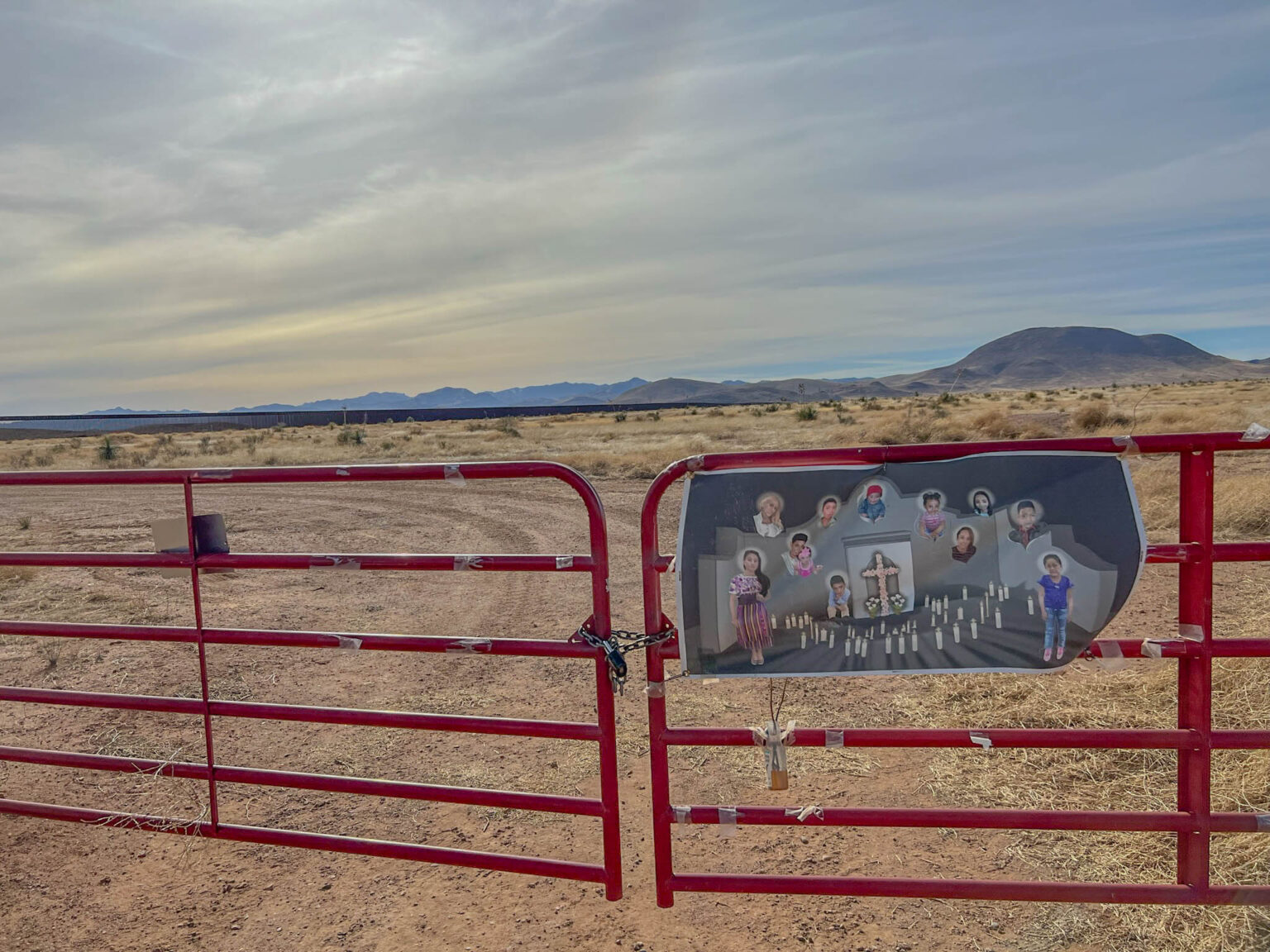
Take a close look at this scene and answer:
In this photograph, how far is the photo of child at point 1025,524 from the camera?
324cm

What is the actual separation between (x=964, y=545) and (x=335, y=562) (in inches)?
101

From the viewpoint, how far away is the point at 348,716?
392cm

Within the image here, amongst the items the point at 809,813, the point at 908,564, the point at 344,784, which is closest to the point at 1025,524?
the point at 908,564

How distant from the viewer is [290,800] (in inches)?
199

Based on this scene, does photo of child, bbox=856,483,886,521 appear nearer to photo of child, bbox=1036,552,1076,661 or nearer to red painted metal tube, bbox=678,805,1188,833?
photo of child, bbox=1036,552,1076,661

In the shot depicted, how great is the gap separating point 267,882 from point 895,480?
11.2ft

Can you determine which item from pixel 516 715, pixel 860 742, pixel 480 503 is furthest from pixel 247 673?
pixel 480 503

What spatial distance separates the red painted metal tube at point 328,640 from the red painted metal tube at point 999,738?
0.66 metres

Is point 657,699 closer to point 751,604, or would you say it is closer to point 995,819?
point 751,604

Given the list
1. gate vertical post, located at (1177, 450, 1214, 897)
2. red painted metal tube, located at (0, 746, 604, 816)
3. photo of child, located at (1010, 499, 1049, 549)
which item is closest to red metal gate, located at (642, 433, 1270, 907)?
gate vertical post, located at (1177, 450, 1214, 897)

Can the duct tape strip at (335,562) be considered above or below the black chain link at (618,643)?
above

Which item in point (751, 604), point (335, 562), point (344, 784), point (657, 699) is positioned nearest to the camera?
point (751, 604)

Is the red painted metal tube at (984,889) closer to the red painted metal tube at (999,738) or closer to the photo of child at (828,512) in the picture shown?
the red painted metal tube at (999,738)

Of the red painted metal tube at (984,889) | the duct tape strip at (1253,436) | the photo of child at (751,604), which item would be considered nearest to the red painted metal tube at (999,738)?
the photo of child at (751,604)
